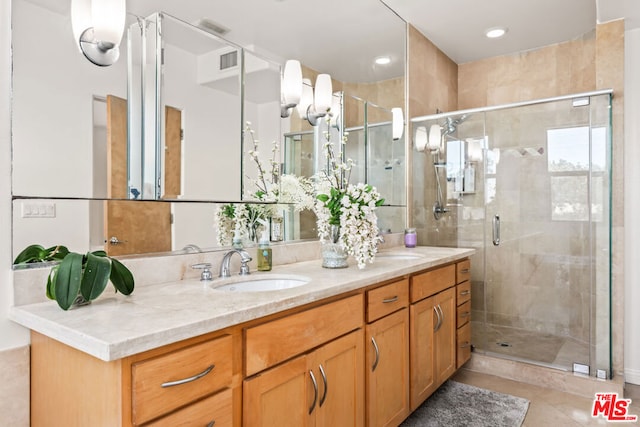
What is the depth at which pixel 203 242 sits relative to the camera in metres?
1.74

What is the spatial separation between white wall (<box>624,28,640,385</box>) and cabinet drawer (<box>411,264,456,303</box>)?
50.2 inches

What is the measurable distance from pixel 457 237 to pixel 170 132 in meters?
2.41

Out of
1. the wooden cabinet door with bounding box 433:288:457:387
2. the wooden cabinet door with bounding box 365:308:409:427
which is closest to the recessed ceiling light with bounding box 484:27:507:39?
the wooden cabinet door with bounding box 433:288:457:387

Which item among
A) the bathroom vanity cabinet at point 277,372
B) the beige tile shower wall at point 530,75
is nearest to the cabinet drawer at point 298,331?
the bathroom vanity cabinet at point 277,372

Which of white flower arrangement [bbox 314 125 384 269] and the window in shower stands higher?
the window in shower

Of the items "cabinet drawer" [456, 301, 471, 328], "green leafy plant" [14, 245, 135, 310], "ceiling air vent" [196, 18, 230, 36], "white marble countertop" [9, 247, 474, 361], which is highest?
"ceiling air vent" [196, 18, 230, 36]

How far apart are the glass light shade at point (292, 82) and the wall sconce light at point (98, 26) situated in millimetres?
909

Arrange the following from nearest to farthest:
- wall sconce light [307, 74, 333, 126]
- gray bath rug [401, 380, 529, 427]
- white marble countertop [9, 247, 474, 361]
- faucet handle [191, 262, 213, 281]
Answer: white marble countertop [9, 247, 474, 361] → faucet handle [191, 262, 213, 281] → gray bath rug [401, 380, 529, 427] → wall sconce light [307, 74, 333, 126]

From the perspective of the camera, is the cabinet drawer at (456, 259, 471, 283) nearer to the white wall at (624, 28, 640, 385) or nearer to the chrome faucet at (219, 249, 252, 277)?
the white wall at (624, 28, 640, 385)

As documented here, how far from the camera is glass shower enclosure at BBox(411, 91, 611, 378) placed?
105 inches

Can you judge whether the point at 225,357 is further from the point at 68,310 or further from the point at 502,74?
the point at 502,74

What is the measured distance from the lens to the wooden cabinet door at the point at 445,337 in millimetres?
2395

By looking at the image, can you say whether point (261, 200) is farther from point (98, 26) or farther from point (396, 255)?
point (396, 255)

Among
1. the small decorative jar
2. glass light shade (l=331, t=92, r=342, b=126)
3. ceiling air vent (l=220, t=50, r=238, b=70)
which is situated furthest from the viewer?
the small decorative jar
